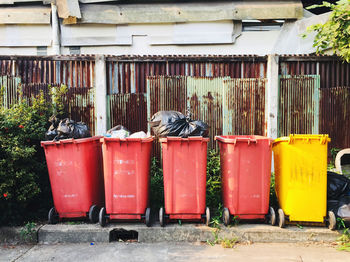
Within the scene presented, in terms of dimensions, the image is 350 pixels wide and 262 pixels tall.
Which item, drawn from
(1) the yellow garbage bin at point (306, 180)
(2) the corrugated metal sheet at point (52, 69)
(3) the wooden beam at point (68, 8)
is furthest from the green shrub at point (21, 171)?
(3) the wooden beam at point (68, 8)

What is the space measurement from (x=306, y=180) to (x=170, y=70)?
3.42 metres

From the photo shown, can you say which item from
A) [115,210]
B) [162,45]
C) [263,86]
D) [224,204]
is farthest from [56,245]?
[162,45]

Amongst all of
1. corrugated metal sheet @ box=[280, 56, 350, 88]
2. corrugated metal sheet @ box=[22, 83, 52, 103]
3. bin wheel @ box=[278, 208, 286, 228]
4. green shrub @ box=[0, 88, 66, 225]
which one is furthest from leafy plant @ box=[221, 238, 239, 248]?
corrugated metal sheet @ box=[22, 83, 52, 103]

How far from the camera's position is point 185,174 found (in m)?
3.91

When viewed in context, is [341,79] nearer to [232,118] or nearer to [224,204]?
Result: [232,118]

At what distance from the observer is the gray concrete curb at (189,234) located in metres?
3.85

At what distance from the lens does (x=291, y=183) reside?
154 inches

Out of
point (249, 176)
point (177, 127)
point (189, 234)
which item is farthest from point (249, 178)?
point (177, 127)

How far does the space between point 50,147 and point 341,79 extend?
19.4 ft

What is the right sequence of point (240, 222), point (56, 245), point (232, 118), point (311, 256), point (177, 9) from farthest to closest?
1. point (177, 9)
2. point (232, 118)
3. point (240, 222)
4. point (56, 245)
5. point (311, 256)

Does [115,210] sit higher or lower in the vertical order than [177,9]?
lower

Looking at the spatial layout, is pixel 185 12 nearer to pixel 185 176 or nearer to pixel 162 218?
pixel 185 176

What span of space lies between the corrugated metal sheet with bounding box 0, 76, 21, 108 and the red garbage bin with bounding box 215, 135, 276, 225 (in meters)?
4.55

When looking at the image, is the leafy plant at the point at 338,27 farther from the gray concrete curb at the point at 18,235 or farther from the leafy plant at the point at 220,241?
the gray concrete curb at the point at 18,235
